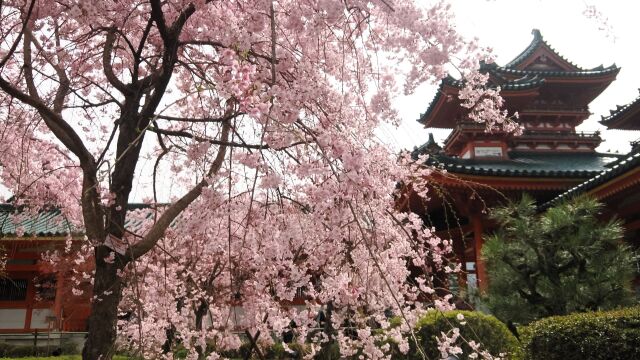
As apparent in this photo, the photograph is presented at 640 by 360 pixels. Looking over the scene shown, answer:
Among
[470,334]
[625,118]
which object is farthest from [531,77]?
[470,334]

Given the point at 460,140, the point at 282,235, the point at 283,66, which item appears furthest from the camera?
the point at 460,140

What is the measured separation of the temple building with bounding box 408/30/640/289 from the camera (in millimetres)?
11399

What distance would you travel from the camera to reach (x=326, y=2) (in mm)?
2988

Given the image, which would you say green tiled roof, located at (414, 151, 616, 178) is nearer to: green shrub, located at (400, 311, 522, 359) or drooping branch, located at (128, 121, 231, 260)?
green shrub, located at (400, 311, 522, 359)

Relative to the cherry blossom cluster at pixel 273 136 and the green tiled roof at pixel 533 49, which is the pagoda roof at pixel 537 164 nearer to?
the green tiled roof at pixel 533 49

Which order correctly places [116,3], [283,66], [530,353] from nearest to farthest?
1. [283,66]
2. [116,3]
3. [530,353]

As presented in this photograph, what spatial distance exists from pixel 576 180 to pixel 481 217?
2.15m

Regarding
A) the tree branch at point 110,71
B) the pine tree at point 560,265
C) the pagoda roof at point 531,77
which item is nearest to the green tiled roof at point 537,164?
the pagoda roof at point 531,77

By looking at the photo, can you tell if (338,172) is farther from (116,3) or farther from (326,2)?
(116,3)

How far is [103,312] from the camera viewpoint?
12.5 feet

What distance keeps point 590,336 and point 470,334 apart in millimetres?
1846

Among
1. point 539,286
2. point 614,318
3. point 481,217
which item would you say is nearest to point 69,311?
point 481,217

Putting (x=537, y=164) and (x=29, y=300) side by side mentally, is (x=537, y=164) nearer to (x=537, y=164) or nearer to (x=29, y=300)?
(x=537, y=164)

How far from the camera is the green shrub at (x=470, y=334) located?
22.3 feet
